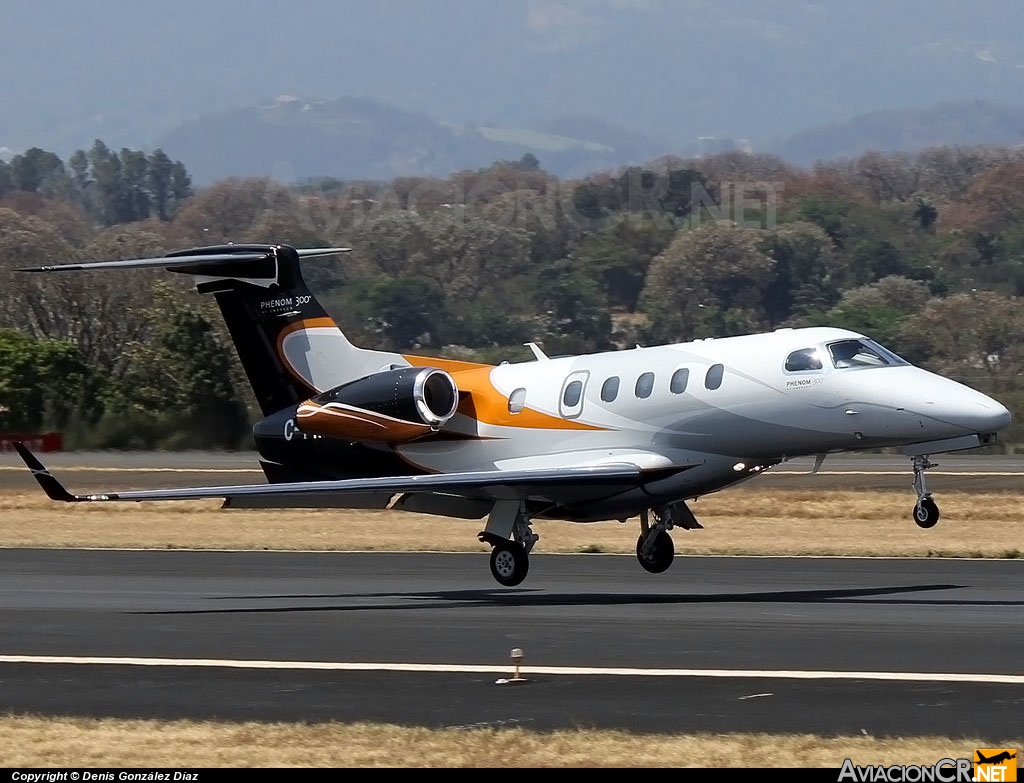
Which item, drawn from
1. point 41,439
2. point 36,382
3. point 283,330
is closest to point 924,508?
point 283,330

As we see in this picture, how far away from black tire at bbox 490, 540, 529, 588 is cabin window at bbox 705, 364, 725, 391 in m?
3.13

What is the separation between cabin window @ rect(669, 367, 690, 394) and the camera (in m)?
21.6

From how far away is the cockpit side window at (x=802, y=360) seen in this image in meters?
20.8

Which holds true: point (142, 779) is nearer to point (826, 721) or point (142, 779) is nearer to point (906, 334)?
point (826, 721)

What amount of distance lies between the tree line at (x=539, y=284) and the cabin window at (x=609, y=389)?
101 ft

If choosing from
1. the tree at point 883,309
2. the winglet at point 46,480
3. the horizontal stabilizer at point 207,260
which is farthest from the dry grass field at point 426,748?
the tree at point 883,309

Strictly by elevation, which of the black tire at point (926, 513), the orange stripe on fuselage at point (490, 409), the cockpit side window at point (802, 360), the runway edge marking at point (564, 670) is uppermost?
the cockpit side window at point (802, 360)

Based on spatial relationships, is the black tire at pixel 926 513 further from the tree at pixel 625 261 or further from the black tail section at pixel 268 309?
the tree at pixel 625 261

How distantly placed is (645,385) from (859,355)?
2.73 metres

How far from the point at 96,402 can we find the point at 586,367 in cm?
4000

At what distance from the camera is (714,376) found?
843 inches

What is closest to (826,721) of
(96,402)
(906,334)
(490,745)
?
(490,745)

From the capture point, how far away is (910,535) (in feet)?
96.1

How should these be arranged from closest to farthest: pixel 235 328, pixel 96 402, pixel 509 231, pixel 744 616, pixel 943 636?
1. pixel 943 636
2. pixel 744 616
3. pixel 235 328
4. pixel 96 402
5. pixel 509 231
